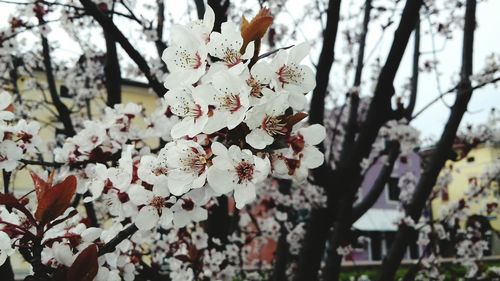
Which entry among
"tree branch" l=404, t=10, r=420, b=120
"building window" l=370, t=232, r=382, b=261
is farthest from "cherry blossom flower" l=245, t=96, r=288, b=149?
"building window" l=370, t=232, r=382, b=261

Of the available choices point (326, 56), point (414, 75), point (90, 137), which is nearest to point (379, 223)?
point (414, 75)

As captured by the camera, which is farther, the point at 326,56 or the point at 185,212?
the point at 326,56

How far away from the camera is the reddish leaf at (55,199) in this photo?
3.48 feet

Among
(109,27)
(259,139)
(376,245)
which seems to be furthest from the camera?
(376,245)

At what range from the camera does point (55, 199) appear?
106 cm

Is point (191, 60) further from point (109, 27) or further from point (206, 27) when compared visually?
point (109, 27)

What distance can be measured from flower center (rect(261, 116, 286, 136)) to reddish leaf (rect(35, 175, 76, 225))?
46 cm

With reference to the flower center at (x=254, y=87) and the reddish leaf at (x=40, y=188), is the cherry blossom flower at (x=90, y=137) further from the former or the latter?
the flower center at (x=254, y=87)

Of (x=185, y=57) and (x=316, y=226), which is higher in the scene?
(x=185, y=57)

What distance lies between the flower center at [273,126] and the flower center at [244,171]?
3.1 inches

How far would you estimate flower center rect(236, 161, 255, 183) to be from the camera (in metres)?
0.96

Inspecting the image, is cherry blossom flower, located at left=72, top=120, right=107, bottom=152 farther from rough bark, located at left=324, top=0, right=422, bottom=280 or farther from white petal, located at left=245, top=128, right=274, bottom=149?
rough bark, located at left=324, top=0, right=422, bottom=280

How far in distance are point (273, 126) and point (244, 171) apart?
0.11 m

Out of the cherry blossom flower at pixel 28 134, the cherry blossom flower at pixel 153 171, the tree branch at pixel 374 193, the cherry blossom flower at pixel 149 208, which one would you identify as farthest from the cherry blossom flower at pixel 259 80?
the tree branch at pixel 374 193
